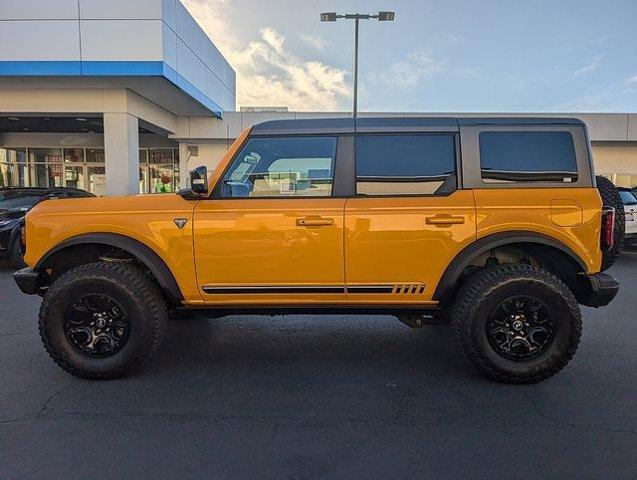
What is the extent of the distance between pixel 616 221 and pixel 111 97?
1452cm

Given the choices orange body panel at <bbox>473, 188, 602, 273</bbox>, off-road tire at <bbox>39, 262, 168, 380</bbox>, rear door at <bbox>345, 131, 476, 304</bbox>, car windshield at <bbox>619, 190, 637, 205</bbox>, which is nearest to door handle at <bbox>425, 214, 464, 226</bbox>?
rear door at <bbox>345, 131, 476, 304</bbox>

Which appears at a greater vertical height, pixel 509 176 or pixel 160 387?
pixel 509 176

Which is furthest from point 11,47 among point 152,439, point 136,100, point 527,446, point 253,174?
point 527,446

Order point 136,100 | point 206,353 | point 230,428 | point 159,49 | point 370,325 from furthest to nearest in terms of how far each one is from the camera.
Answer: point 136,100 → point 159,49 → point 370,325 → point 206,353 → point 230,428

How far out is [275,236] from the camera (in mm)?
3451

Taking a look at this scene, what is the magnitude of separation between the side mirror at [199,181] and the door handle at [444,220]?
5.70 feet

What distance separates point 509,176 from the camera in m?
3.55

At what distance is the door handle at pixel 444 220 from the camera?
3.42 m

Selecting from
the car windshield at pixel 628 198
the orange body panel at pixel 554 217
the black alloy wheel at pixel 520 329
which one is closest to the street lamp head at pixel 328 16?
the car windshield at pixel 628 198

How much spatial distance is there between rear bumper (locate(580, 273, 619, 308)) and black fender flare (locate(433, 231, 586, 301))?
142 millimetres

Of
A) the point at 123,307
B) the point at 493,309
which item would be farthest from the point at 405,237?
the point at 123,307

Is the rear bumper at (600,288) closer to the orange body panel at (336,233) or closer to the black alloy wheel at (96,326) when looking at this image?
the orange body panel at (336,233)

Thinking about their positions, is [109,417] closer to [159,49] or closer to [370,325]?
[370,325]

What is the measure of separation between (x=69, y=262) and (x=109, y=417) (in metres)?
1.52
